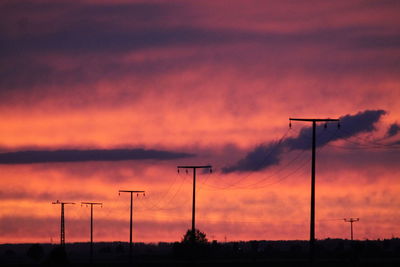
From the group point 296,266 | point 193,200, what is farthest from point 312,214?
point 296,266

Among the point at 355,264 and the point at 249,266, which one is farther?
the point at 249,266

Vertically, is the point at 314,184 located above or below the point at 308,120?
below

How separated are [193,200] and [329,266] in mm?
32468

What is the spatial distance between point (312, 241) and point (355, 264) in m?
69.1

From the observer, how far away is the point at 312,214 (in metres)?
92.8

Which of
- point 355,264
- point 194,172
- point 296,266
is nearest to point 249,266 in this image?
point 296,266

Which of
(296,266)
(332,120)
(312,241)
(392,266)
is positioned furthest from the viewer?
(296,266)

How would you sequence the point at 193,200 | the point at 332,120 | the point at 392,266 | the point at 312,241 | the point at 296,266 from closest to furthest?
the point at 312,241
the point at 332,120
the point at 193,200
the point at 392,266
the point at 296,266

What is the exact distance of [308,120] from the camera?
97.4 metres

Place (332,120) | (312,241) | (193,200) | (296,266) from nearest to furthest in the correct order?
(312,241) → (332,120) → (193,200) → (296,266)

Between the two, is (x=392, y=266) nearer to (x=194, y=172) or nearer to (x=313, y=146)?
(x=194, y=172)

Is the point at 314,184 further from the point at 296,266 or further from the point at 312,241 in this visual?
the point at 296,266

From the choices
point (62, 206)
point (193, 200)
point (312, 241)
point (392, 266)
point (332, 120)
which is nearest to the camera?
point (312, 241)

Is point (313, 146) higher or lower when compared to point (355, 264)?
higher
